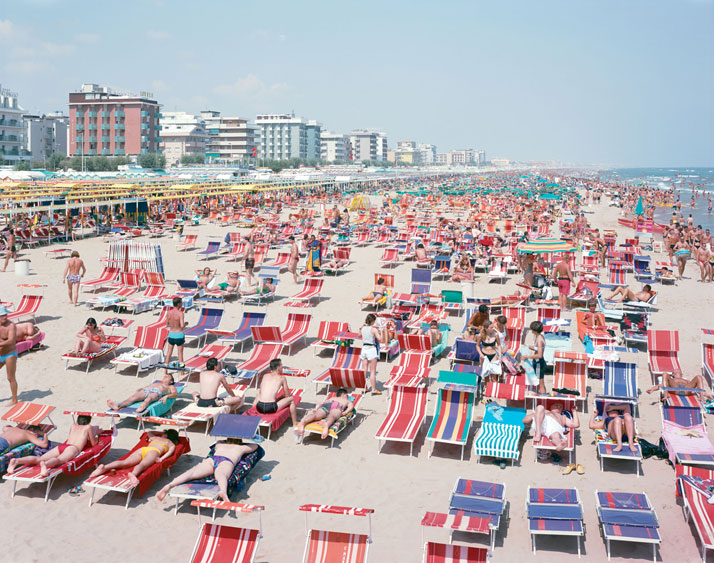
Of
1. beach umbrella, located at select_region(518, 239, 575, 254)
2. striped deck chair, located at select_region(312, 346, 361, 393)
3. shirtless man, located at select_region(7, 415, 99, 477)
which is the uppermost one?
beach umbrella, located at select_region(518, 239, 575, 254)

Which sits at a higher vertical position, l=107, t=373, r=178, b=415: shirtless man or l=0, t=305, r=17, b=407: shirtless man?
l=0, t=305, r=17, b=407: shirtless man

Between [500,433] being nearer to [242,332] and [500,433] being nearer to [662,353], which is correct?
[662,353]

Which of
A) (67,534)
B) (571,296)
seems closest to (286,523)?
(67,534)

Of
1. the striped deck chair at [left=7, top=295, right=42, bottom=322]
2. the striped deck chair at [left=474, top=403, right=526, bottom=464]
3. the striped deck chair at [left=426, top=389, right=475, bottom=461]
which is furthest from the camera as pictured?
the striped deck chair at [left=7, top=295, right=42, bottom=322]

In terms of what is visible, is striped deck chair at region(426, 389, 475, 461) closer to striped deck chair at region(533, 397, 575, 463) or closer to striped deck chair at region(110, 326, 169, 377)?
striped deck chair at region(533, 397, 575, 463)

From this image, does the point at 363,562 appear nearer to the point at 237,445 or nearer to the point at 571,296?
the point at 237,445

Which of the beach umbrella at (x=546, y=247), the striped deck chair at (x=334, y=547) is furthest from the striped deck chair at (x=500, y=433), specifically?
the beach umbrella at (x=546, y=247)

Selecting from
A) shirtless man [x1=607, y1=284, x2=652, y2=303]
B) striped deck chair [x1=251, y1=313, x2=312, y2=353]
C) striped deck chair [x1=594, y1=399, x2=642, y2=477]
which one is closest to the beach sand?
striped deck chair [x1=594, y1=399, x2=642, y2=477]
